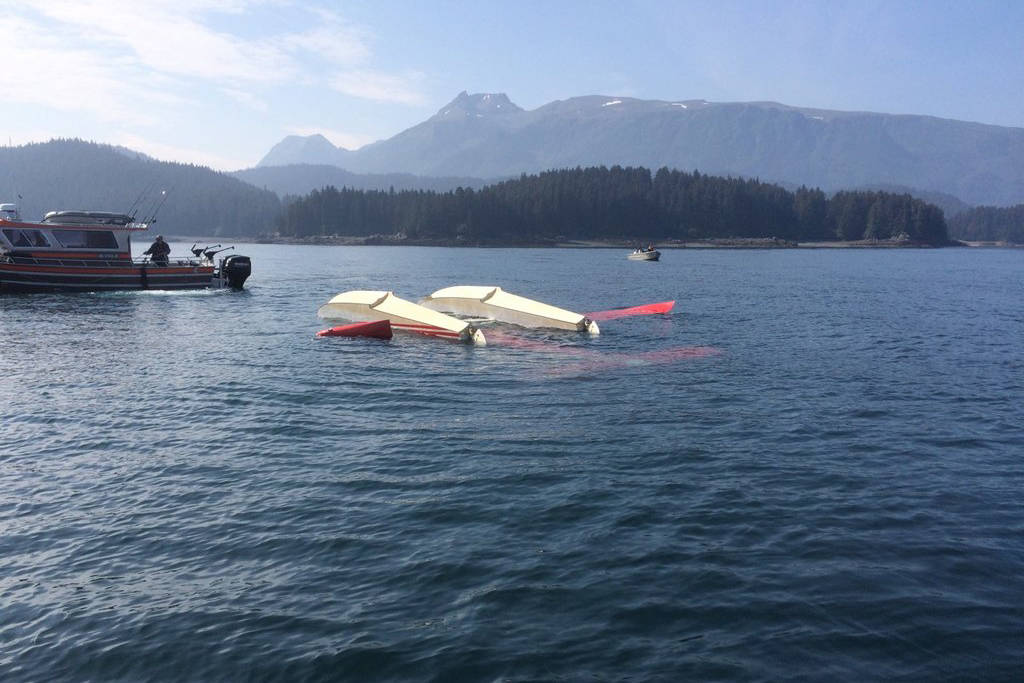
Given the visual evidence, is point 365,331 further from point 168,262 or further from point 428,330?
point 168,262

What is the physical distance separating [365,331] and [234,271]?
99.4 ft

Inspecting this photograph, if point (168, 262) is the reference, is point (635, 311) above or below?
below

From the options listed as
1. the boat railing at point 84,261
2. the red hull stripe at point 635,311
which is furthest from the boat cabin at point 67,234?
the red hull stripe at point 635,311

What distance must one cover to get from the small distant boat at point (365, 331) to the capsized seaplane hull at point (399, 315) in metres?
1.32

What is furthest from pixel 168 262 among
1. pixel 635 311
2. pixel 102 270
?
pixel 635 311

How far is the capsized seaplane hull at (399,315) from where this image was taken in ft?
113

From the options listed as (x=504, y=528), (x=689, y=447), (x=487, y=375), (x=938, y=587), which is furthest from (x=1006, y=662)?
(x=487, y=375)

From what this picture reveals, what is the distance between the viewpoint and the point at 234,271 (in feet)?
201

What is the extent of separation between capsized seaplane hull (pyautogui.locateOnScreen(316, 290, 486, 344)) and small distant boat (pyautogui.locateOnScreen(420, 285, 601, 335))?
2.34 metres

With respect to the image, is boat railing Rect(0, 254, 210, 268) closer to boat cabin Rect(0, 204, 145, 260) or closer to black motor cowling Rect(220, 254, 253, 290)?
boat cabin Rect(0, 204, 145, 260)

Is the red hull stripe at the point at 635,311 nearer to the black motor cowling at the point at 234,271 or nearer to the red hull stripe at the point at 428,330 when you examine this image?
the red hull stripe at the point at 428,330

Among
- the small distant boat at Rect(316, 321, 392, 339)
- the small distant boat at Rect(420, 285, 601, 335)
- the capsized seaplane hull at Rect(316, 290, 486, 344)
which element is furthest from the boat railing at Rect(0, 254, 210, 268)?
the small distant boat at Rect(316, 321, 392, 339)

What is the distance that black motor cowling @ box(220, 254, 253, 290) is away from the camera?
201 feet

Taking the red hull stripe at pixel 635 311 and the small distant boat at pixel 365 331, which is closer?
the small distant boat at pixel 365 331
